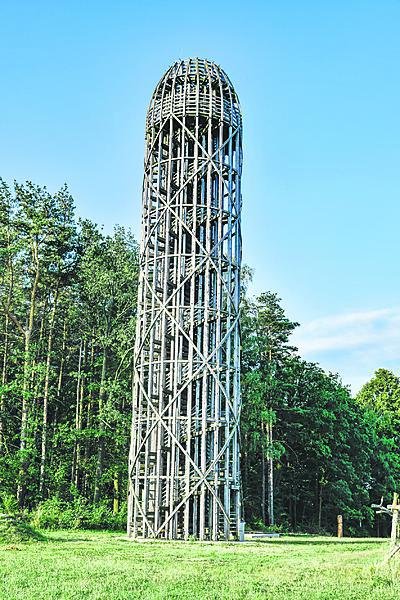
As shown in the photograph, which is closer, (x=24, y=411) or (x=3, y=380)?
(x=24, y=411)

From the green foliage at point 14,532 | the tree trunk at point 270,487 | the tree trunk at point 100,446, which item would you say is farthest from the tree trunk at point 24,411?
the tree trunk at point 270,487

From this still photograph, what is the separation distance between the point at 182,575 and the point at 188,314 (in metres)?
13.2

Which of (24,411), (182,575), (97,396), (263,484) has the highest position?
(97,396)

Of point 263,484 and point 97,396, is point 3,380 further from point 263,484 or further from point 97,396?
point 263,484

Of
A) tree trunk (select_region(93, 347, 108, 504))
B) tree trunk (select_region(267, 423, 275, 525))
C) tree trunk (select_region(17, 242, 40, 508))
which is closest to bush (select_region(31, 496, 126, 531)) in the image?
tree trunk (select_region(17, 242, 40, 508))

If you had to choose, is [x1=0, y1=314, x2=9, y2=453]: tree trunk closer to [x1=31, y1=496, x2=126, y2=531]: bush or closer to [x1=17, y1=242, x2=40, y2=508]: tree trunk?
[x1=17, y1=242, x2=40, y2=508]: tree trunk

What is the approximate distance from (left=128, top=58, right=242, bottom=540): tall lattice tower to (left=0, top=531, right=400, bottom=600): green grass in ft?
16.8

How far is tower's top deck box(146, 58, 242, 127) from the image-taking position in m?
24.6

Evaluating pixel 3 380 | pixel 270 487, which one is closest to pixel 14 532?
pixel 3 380

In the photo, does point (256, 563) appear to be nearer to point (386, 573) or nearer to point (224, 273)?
point (386, 573)

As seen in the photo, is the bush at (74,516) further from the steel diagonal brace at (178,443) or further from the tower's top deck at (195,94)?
the tower's top deck at (195,94)

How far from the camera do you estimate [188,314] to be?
955 inches

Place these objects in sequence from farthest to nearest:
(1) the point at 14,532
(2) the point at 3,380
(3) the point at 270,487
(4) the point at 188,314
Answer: (3) the point at 270,487
(2) the point at 3,380
(4) the point at 188,314
(1) the point at 14,532

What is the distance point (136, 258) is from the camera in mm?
32781
